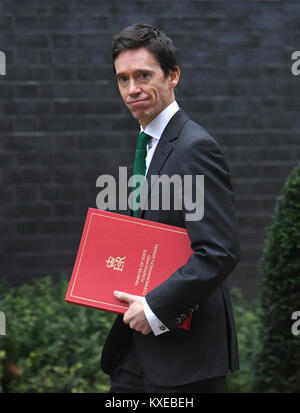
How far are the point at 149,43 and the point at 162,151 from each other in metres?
0.43

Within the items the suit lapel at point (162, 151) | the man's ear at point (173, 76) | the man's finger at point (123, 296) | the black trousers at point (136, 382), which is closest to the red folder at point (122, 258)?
the man's finger at point (123, 296)

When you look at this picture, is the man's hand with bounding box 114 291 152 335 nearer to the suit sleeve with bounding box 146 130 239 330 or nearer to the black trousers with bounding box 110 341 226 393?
the suit sleeve with bounding box 146 130 239 330

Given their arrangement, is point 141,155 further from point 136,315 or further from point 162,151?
point 136,315

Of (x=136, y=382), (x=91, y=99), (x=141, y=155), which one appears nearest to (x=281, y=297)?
(x=136, y=382)

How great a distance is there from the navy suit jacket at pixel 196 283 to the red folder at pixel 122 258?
8cm

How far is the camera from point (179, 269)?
7.97ft

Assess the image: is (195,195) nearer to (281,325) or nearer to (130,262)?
(130,262)

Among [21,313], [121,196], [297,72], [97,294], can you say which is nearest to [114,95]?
[121,196]

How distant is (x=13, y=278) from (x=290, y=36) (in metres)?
3.59

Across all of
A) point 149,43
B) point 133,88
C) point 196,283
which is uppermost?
point 149,43

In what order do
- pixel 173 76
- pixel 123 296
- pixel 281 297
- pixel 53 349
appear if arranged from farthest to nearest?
pixel 53 349, pixel 281 297, pixel 173 76, pixel 123 296

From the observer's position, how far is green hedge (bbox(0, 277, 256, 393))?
4805mm

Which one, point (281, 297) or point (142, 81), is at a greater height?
point (142, 81)

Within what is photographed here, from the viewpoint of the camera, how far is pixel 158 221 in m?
2.56
